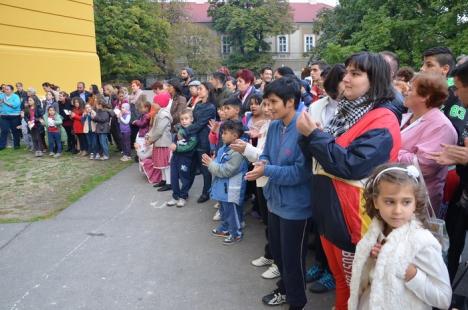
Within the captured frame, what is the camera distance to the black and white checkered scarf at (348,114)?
8.03 feet

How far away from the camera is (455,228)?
10.5 ft

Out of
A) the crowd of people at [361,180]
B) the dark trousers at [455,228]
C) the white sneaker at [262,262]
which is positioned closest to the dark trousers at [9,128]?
the crowd of people at [361,180]

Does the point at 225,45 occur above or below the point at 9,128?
above

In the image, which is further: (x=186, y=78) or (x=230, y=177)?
(x=186, y=78)

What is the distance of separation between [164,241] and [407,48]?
55.5 ft

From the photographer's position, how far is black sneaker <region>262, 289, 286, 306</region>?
3.47 meters

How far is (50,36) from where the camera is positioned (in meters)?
14.8

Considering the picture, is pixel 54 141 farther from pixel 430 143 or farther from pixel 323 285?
pixel 430 143

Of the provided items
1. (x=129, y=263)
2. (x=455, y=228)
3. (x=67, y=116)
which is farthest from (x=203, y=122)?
(x=67, y=116)

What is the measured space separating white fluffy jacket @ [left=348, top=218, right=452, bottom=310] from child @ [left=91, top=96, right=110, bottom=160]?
886 centimetres

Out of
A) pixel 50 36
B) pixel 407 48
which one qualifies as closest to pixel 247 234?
pixel 50 36

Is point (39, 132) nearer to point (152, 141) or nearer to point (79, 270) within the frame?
point (152, 141)

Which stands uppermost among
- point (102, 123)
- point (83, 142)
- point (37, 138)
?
point (102, 123)

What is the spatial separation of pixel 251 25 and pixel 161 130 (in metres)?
43.5
